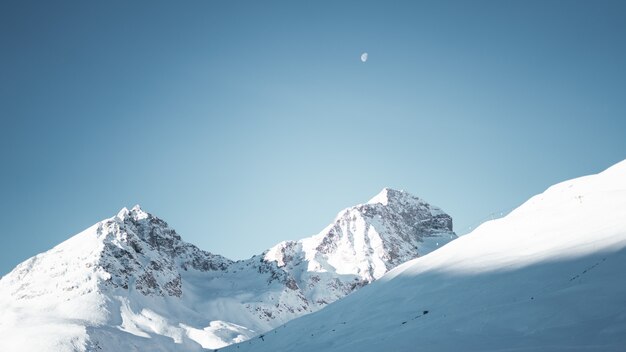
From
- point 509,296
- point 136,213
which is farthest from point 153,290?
point 509,296

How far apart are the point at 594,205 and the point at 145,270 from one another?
121651mm

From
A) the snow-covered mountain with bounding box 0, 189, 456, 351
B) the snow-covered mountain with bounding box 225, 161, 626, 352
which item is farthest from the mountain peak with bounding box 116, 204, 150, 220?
the snow-covered mountain with bounding box 225, 161, 626, 352

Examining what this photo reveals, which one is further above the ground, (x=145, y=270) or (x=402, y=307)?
(x=145, y=270)

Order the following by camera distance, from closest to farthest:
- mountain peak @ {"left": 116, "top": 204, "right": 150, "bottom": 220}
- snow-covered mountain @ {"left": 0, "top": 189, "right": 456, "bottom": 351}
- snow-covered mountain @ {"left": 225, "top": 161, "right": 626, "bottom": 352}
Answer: snow-covered mountain @ {"left": 225, "top": 161, "right": 626, "bottom": 352}, snow-covered mountain @ {"left": 0, "top": 189, "right": 456, "bottom": 351}, mountain peak @ {"left": 116, "top": 204, "right": 150, "bottom": 220}

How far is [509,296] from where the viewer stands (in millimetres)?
9945

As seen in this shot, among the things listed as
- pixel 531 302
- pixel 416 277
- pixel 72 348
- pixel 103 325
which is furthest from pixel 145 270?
pixel 531 302

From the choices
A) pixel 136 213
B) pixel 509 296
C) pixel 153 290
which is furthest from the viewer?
pixel 136 213

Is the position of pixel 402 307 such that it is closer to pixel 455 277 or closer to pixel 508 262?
pixel 455 277

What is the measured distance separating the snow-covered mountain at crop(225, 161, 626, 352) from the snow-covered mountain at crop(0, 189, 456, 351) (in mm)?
67824

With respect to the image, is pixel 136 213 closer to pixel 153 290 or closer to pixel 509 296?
pixel 153 290

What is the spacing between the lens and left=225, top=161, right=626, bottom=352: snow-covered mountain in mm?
7312

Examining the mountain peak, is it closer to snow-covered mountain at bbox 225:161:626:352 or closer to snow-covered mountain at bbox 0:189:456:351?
snow-covered mountain at bbox 0:189:456:351

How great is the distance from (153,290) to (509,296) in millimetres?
117162

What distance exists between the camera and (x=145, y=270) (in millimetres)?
116000
